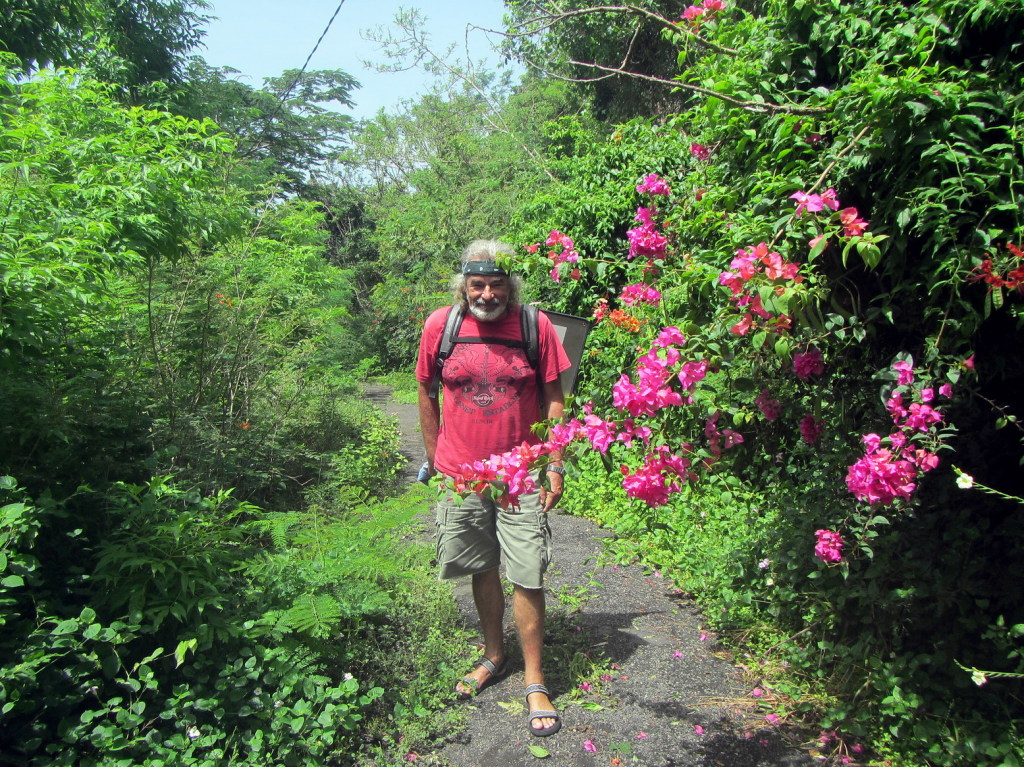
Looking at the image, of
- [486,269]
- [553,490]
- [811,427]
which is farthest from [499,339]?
[811,427]

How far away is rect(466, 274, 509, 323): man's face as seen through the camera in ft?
9.98

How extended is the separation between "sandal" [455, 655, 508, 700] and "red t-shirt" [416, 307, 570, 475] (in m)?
0.92

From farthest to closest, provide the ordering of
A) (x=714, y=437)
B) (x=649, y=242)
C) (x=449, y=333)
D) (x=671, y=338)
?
(x=449, y=333) < (x=649, y=242) < (x=714, y=437) < (x=671, y=338)

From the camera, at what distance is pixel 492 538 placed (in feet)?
10.6

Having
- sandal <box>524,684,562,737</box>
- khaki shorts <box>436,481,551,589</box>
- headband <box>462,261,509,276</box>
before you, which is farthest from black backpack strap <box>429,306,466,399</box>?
sandal <box>524,684,562,737</box>

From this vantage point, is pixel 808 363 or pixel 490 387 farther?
pixel 490 387

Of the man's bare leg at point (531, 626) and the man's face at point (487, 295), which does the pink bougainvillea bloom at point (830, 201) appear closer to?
the man's face at point (487, 295)

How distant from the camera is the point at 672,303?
2.47 meters

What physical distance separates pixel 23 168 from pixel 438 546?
7.12 feet

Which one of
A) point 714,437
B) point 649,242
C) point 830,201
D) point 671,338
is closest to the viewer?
point 830,201

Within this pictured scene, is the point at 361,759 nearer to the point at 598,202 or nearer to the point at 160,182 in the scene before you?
the point at 160,182

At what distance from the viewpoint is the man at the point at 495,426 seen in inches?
120

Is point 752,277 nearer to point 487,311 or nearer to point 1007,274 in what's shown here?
point 1007,274

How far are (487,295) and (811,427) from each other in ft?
4.43
